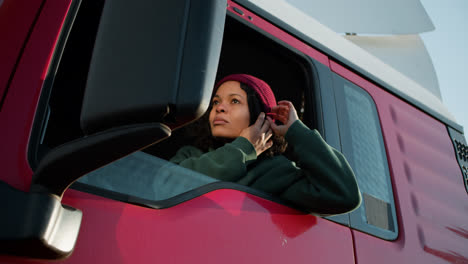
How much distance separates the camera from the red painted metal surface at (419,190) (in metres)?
1.58

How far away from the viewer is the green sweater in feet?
4.26

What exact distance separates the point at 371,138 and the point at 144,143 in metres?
1.32

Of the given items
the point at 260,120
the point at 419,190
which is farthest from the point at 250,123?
the point at 419,190

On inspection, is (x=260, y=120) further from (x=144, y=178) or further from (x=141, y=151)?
(x=144, y=178)

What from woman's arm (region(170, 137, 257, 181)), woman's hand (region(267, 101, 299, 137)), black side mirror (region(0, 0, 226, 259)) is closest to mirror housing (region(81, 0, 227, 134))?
black side mirror (region(0, 0, 226, 259))

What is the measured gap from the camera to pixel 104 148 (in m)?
0.65

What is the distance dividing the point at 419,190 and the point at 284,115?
704 millimetres

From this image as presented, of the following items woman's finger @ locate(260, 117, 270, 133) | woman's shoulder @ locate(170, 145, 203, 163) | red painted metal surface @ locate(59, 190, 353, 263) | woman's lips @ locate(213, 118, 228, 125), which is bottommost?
red painted metal surface @ locate(59, 190, 353, 263)

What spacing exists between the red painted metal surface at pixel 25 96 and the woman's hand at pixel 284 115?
85 cm

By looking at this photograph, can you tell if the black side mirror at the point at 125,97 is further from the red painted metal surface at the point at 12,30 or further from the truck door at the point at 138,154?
the red painted metal surface at the point at 12,30

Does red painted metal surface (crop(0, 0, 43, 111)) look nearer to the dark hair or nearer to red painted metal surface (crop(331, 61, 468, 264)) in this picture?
the dark hair

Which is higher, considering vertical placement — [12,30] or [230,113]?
[230,113]

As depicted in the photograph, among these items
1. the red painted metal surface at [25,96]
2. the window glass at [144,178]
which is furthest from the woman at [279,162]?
the red painted metal surface at [25,96]

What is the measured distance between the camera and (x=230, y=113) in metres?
1.76
